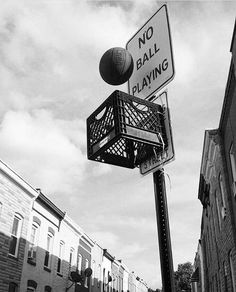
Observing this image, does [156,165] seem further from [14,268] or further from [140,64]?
[14,268]

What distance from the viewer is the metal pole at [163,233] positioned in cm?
230

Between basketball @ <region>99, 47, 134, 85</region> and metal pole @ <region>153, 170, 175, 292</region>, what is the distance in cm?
73

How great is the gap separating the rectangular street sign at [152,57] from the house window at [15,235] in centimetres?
1605

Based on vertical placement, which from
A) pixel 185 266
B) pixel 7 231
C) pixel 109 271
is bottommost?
pixel 7 231

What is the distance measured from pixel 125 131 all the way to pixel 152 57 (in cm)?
82

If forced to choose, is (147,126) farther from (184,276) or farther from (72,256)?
(184,276)

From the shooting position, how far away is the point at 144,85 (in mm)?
2938

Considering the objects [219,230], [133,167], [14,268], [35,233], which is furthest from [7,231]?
[133,167]

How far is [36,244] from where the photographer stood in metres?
20.2

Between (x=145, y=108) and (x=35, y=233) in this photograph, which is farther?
(x=35, y=233)

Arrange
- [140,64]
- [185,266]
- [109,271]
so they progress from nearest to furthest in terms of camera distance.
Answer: [140,64] → [109,271] → [185,266]

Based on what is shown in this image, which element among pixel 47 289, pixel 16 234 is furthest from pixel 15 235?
pixel 47 289

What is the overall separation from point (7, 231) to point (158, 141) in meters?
15.8

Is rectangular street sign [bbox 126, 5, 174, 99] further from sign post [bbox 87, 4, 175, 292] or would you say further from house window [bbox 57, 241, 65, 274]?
Answer: house window [bbox 57, 241, 65, 274]
